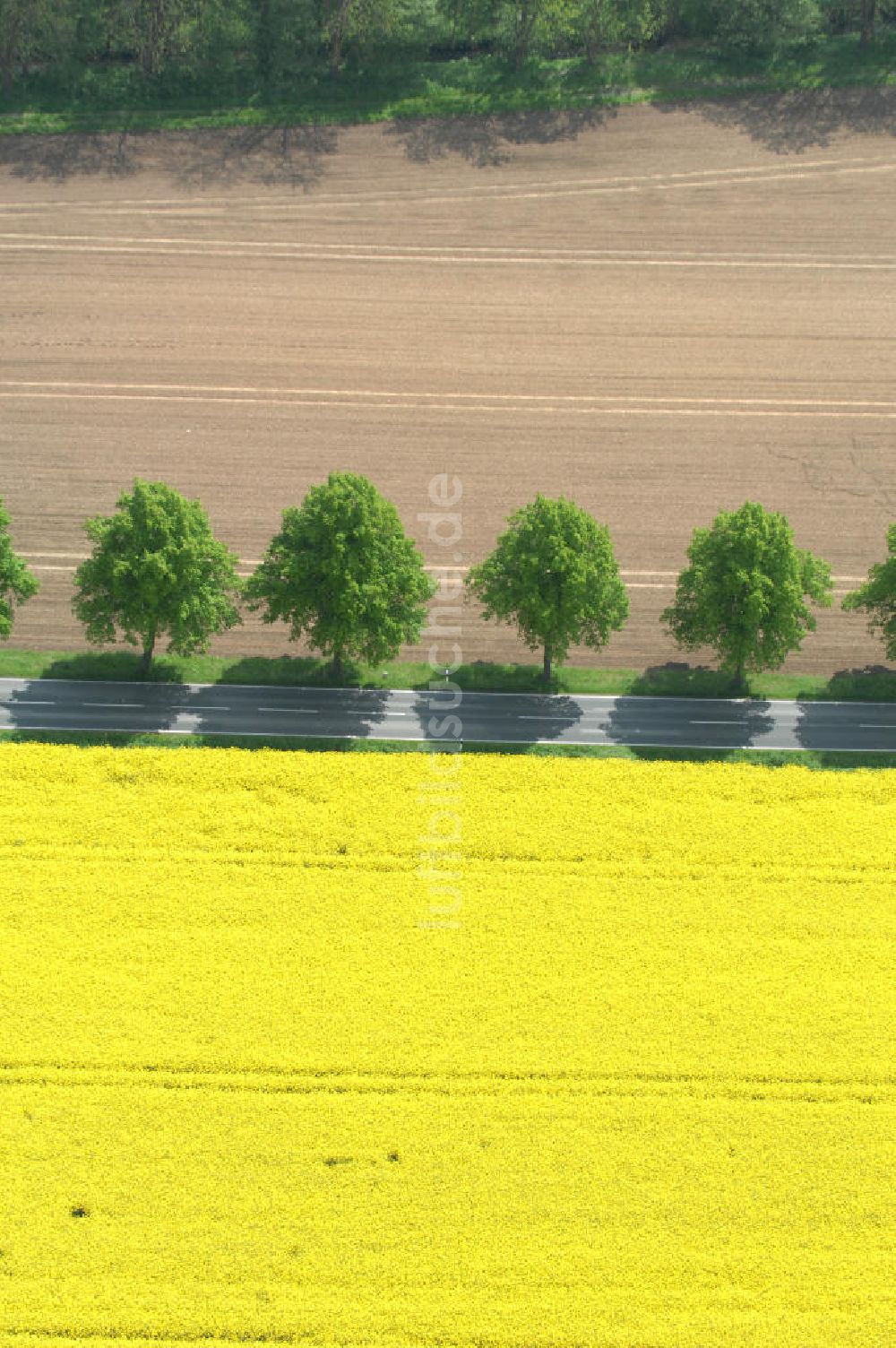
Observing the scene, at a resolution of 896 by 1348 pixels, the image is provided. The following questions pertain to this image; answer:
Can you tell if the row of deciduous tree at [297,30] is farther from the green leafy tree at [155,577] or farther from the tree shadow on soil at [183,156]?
the green leafy tree at [155,577]

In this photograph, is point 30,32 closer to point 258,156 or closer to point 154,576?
point 258,156

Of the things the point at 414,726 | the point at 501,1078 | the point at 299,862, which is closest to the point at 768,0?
the point at 414,726

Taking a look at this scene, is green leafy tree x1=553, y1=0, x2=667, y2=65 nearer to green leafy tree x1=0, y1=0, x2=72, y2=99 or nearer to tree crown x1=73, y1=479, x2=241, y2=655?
green leafy tree x1=0, y1=0, x2=72, y2=99

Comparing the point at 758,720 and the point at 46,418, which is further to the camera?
the point at 46,418

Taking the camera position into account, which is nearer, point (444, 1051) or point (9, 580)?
point (444, 1051)

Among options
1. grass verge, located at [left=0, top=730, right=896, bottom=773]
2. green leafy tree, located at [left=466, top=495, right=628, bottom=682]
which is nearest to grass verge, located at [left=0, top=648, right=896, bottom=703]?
green leafy tree, located at [left=466, top=495, right=628, bottom=682]

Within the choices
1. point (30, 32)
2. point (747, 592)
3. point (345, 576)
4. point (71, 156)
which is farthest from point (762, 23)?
point (345, 576)

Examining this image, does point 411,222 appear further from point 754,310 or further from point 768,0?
point 768,0

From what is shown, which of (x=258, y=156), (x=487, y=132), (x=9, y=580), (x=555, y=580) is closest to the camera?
(x=555, y=580)
